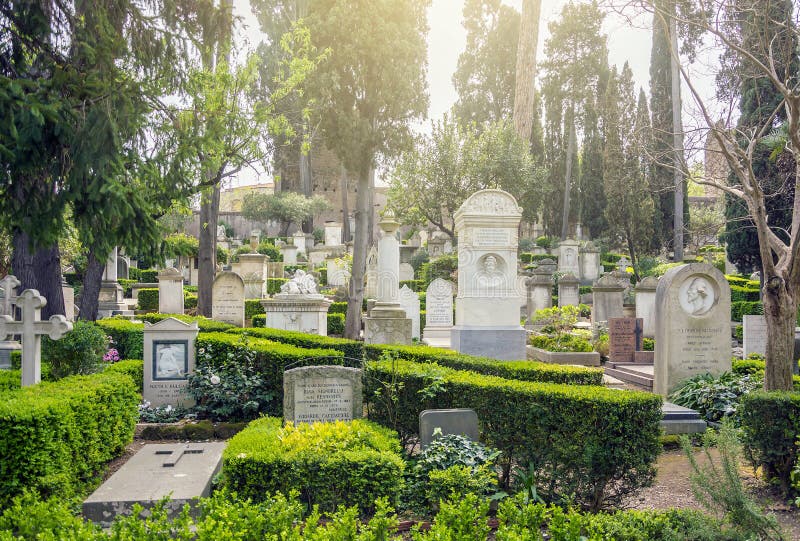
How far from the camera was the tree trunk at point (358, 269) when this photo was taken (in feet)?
55.5

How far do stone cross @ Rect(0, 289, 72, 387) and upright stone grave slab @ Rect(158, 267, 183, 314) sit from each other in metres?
12.3

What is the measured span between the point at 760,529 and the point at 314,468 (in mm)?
3080

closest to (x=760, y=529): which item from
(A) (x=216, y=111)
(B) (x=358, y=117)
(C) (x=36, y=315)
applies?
(C) (x=36, y=315)

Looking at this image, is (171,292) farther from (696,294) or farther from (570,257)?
(570,257)

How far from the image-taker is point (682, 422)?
7.46m

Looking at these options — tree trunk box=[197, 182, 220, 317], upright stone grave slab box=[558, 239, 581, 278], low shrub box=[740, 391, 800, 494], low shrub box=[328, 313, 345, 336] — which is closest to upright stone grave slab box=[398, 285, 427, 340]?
low shrub box=[328, 313, 345, 336]

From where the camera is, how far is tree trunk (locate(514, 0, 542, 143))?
24.1m

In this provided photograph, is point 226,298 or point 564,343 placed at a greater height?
point 226,298

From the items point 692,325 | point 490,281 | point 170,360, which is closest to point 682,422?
point 692,325

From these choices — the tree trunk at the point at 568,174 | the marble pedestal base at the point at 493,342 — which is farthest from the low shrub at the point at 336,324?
the tree trunk at the point at 568,174

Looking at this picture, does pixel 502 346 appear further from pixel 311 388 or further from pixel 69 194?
pixel 69 194

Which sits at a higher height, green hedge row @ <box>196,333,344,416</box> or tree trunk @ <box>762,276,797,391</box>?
tree trunk @ <box>762,276,797,391</box>

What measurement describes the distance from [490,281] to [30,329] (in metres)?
7.54

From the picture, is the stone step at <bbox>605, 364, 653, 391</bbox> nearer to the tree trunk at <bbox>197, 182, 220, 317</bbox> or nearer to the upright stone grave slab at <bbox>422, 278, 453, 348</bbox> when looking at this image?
the upright stone grave slab at <bbox>422, 278, 453, 348</bbox>
